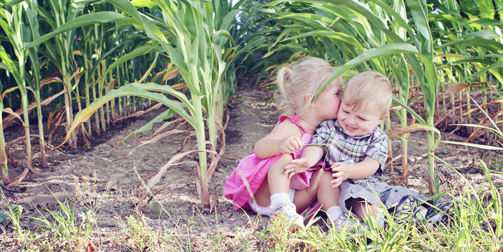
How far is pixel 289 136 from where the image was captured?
150 centimetres

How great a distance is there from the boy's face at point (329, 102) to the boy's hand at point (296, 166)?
9.8 inches

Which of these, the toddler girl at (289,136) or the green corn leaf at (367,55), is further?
the toddler girl at (289,136)

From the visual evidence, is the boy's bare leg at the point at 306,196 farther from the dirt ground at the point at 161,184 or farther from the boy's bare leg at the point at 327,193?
the dirt ground at the point at 161,184

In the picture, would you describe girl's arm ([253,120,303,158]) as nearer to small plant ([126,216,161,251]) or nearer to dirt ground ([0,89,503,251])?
dirt ground ([0,89,503,251])

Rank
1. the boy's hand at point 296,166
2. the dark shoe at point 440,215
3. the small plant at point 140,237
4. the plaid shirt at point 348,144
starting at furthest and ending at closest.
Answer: the plaid shirt at point 348,144, the boy's hand at point 296,166, the dark shoe at point 440,215, the small plant at point 140,237

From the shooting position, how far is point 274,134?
1571 mm

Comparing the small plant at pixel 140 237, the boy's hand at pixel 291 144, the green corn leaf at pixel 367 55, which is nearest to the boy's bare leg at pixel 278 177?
the boy's hand at pixel 291 144

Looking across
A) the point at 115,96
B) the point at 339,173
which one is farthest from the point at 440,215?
the point at 115,96

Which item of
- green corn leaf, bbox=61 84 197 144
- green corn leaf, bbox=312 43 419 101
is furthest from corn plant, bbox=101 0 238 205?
green corn leaf, bbox=312 43 419 101

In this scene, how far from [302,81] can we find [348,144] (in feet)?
0.94

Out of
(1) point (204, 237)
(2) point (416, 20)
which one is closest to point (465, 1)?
(2) point (416, 20)

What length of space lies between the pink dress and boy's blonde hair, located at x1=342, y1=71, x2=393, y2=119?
0.22 meters

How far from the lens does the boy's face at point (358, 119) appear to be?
1.46 metres

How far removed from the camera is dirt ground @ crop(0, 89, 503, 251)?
1.35m
